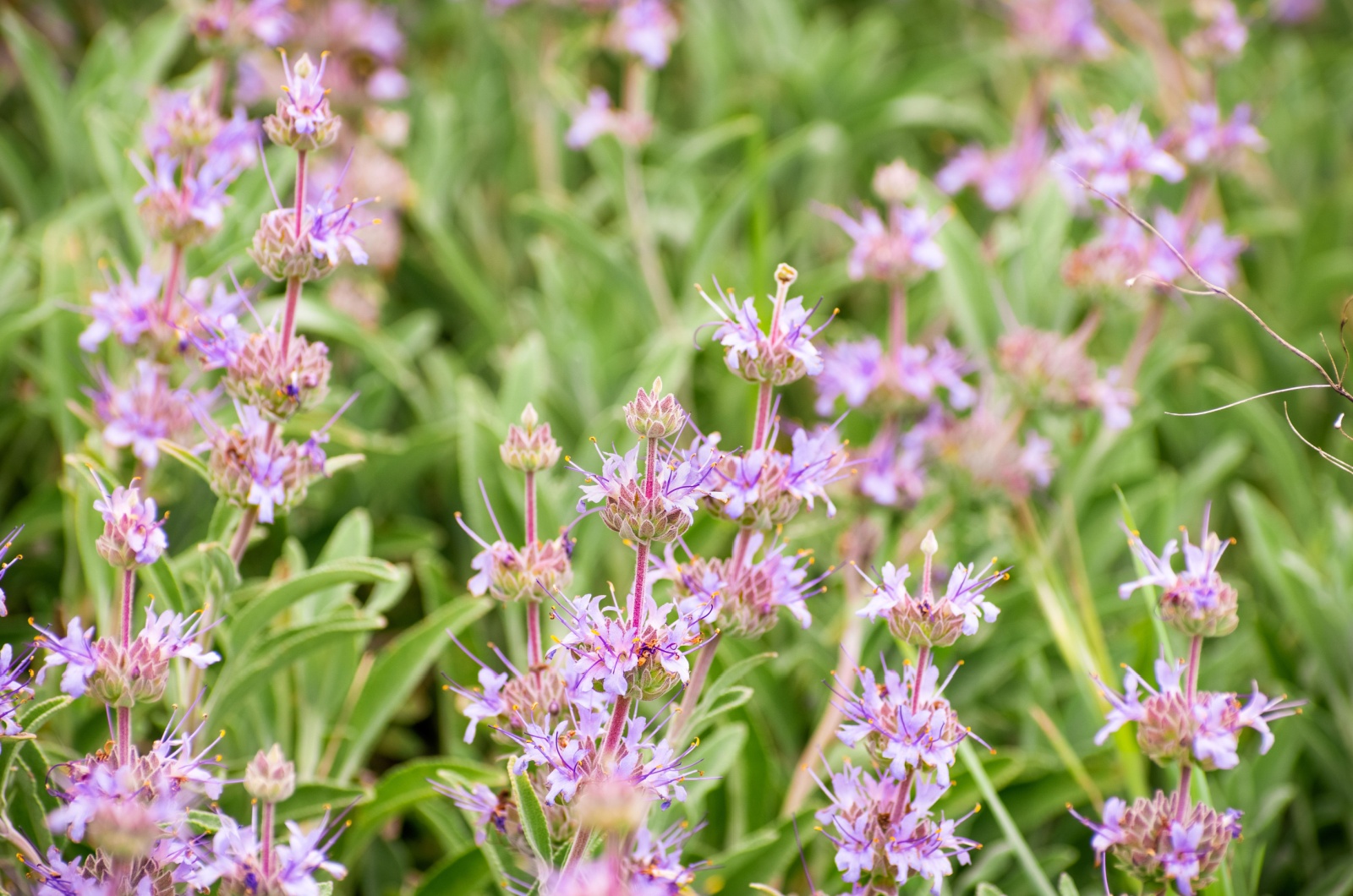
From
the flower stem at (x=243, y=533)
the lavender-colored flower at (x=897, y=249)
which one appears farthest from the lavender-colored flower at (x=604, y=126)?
the flower stem at (x=243, y=533)

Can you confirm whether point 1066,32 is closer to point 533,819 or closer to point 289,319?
point 289,319

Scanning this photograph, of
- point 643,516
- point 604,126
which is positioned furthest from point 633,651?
point 604,126

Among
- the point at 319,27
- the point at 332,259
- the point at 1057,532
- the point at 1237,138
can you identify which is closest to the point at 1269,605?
the point at 1057,532

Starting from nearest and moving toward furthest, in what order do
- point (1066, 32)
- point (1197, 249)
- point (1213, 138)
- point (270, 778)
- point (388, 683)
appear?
point (270, 778) → point (388, 683) → point (1213, 138) → point (1197, 249) → point (1066, 32)

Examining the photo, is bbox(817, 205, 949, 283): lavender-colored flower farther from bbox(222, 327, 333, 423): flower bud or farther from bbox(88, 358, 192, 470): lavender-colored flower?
bbox(88, 358, 192, 470): lavender-colored flower

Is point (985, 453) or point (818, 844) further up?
point (985, 453)

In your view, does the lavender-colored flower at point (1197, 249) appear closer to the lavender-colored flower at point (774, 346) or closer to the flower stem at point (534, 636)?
the lavender-colored flower at point (774, 346)

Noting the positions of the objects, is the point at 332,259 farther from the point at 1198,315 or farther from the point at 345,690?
the point at 1198,315
